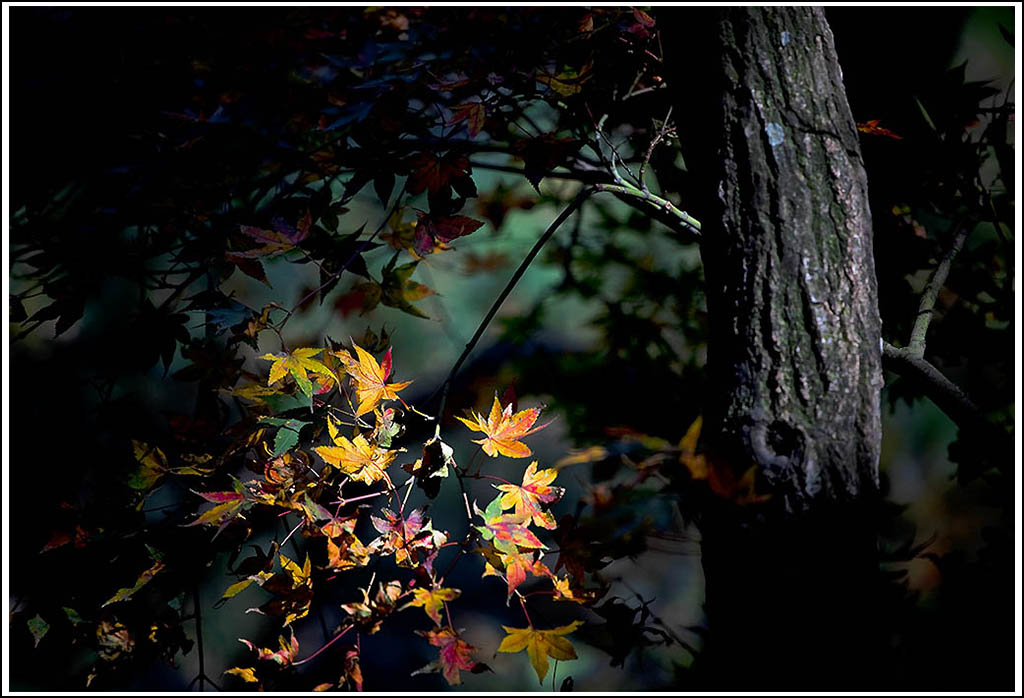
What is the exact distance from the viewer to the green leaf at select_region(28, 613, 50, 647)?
0.88m

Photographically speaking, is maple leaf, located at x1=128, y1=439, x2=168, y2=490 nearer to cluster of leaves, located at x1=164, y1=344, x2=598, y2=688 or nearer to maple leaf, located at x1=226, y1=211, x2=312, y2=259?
cluster of leaves, located at x1=164, y1=344, x2=598, y2=688

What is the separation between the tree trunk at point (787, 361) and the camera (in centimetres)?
59

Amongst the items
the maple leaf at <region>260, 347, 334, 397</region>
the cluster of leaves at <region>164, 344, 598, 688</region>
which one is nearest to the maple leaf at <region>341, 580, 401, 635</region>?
the cluster of leaves at <region>164, 344, 598, 688</region>

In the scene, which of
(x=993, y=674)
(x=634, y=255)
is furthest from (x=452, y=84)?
(x=993, y=674)

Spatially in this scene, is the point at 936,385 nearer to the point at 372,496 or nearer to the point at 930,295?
the point at 930,295

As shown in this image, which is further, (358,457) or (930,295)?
(930,295)

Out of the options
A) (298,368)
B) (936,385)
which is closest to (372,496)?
(298,368)

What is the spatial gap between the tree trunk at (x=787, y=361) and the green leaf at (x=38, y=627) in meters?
0.82

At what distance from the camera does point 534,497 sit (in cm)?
76

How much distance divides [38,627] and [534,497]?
2.19 feet

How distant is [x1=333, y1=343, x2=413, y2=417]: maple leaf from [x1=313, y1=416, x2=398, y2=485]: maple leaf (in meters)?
0.03

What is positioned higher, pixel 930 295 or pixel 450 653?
pixel 930 295

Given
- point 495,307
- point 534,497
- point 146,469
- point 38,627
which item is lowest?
point 38,627

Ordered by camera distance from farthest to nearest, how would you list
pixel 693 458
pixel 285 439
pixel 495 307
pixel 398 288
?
pixel 398 288, pixel 495 307, pixel 285 439, pixel 693 458
